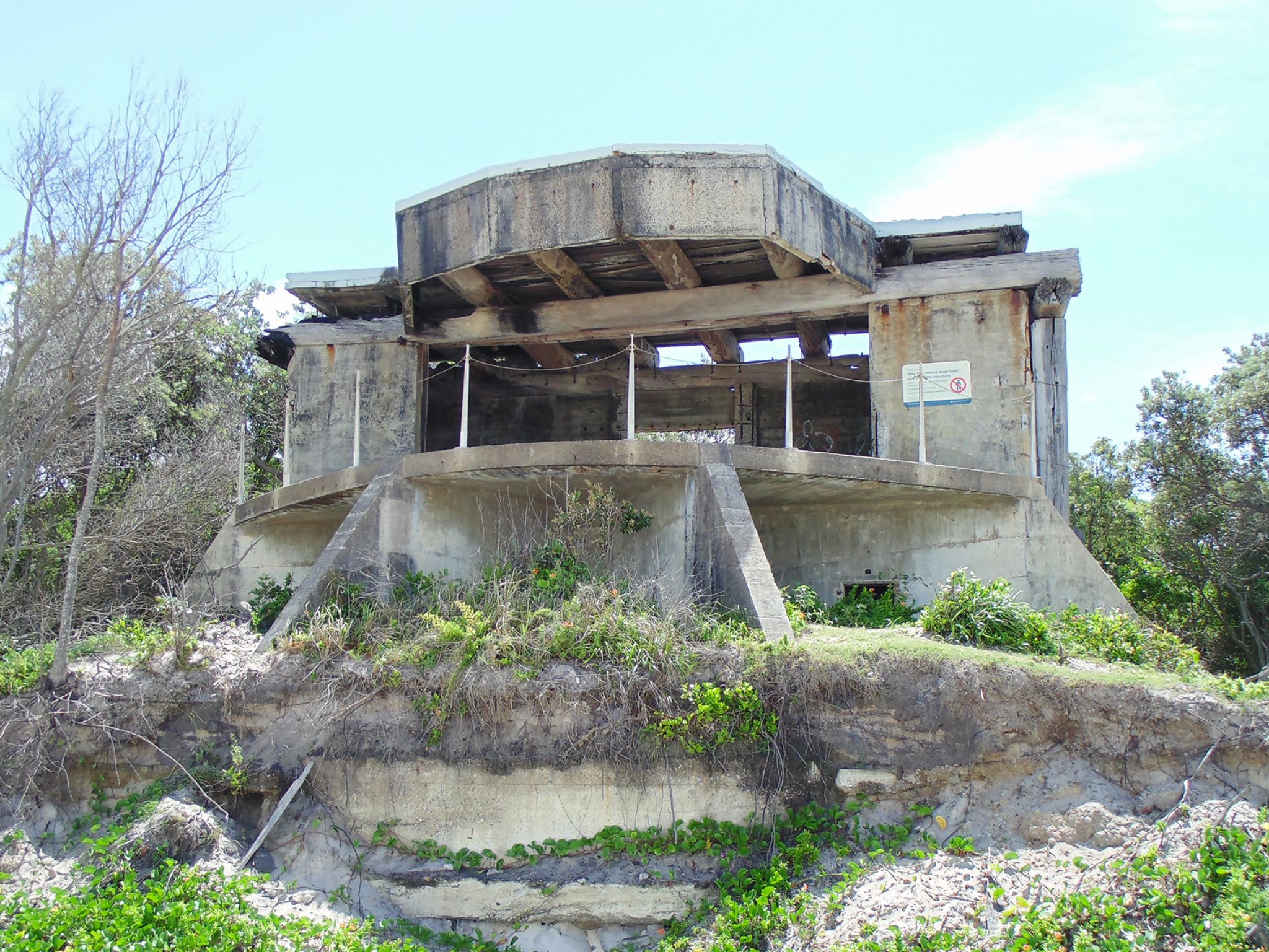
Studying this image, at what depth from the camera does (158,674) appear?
10.1 m

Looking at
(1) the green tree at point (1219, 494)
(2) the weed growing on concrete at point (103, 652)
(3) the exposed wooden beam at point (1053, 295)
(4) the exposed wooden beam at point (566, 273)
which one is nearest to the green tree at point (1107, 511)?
(1) the green tree at point (1219, 494)

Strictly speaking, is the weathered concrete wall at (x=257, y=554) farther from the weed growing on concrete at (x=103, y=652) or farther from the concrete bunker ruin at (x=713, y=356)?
the weed growing on concrete at (x=103, y=652)

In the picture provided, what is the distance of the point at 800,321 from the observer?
1433 cm

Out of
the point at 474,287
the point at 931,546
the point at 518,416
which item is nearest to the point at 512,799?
the point at 931,546

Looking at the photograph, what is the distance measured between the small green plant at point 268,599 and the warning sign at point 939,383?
745 cm

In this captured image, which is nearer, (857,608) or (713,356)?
(857,608)

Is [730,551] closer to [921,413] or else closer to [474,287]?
[921,413]

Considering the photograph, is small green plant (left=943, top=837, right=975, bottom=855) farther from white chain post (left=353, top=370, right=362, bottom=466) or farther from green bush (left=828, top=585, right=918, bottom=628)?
white chain post (left=353, top=370, right=362, bottom=466)

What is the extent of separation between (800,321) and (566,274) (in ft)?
10.3

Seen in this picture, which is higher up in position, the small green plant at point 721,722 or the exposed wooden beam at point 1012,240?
the exposed wooden beam at point 1012,240

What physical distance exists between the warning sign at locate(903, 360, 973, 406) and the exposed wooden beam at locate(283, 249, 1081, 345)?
89cm

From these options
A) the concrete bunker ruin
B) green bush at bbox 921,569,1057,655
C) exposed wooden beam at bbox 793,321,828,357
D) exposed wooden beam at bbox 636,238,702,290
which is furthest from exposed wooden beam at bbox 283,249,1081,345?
green bush at bbox 921,569,1057,655

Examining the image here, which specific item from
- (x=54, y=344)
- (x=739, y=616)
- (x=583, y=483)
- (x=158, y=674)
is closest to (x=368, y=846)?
(x=158, y=674)

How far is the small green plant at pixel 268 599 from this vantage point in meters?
13.0
